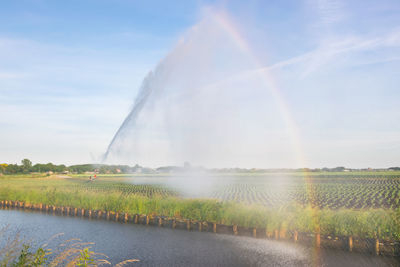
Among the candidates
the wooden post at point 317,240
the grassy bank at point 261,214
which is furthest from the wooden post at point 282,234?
the wooden post at point 317,240

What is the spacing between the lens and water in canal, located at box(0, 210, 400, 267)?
667 inches

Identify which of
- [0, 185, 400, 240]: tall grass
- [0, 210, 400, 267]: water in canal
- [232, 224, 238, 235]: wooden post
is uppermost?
[0, 185, 400, 240]: tall grass

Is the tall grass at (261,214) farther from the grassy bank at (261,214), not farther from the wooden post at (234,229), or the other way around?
the wooden post at (234,229)

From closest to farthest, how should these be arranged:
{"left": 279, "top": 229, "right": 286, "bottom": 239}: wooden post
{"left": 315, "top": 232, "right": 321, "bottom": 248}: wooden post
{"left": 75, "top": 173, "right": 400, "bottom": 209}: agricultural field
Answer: {"left": 315, "top": 232, "right": 321, "bottom": 248}: wooden post < {"left": 279, "top": 229, "right": 286, "bottom": 239}: wooden post < {"left": 75, "top": 173, "right": 400, "bottom": 209}: agricultural field

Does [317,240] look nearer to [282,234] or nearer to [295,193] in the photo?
[282,234]

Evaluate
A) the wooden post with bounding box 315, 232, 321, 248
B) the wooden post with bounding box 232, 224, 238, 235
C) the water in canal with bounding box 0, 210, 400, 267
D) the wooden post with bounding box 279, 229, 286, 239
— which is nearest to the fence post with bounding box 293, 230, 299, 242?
the water in canal with bounding box 0, 210, 400, 267

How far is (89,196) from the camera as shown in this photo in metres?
35.2

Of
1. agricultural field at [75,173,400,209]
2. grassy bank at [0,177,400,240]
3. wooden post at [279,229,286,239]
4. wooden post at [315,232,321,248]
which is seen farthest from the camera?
agricultural field at [75,173,400,209]

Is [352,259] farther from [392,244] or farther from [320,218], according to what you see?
[320,218]

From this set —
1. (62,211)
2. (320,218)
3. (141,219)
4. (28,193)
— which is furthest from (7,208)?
(320,218)

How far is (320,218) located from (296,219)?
1678 mm

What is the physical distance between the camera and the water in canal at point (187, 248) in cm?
1695

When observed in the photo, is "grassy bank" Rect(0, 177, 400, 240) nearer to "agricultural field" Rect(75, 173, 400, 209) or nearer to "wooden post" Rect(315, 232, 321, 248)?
"wooden post" Rect(315, 232, 321, 248)

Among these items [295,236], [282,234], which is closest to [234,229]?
[282,234]
